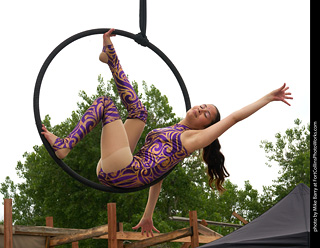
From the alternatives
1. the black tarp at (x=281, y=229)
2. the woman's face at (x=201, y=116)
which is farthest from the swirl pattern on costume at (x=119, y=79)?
the black tarp at (x=281, y=229)

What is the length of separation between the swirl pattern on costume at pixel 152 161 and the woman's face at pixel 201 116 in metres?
0.13

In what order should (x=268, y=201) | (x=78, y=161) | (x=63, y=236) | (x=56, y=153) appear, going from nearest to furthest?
(x=56, y=153) < (x=63, y=236) < (x=78, y=161) < (x=268, y=201)

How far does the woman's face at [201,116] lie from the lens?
4.57 meters

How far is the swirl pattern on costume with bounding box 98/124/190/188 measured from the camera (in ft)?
13.8

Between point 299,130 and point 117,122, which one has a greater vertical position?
point 299,130

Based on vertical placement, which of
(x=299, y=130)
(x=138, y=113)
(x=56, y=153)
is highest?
(x=299, y=130)

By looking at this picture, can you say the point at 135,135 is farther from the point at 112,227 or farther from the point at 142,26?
the point at 112,227

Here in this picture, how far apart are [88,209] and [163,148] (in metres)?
15.9

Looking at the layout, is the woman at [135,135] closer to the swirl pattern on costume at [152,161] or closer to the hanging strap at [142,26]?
the swirl pattern on costume at [152,161]

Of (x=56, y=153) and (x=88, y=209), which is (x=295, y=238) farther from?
(x=88, y=209)

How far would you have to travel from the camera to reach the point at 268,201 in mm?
28703

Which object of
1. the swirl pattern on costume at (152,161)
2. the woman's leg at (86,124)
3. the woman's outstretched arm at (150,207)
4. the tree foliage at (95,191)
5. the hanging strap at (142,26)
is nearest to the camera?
the woman's leg at (86,124)
